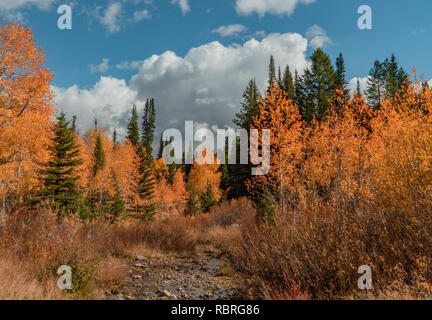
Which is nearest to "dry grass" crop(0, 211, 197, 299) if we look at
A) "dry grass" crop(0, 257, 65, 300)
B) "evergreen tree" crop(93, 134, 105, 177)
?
"dry grass" crop(0, 257, 65, 300)

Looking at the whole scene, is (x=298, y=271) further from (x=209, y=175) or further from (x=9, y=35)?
(x=209, y=175)

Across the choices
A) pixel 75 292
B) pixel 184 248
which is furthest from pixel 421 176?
pixel 184 248

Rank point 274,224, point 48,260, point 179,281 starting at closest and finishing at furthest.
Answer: point 48,260 → point 179,281 → point 274,224

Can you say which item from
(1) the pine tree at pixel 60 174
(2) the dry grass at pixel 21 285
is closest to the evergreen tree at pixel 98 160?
(1) the pine tree at pixel 60 174

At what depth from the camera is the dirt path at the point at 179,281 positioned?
6.28 m

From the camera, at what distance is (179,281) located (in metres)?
7.63

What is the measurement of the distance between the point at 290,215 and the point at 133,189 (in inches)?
991

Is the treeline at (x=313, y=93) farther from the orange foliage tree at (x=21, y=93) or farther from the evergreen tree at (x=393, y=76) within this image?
the orange foliage tree at (x=21, y=93)

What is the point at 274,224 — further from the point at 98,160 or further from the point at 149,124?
the point at 149,124

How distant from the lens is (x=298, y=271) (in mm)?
5109

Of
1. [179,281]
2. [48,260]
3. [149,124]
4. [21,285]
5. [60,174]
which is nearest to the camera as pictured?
[21,285]

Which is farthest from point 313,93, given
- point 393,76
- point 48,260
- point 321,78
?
point 48,260

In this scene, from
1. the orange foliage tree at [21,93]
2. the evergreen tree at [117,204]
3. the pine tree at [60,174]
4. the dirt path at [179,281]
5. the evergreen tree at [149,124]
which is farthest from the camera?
the evergreen tree at [149,124]

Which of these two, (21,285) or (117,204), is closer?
(21,285)
